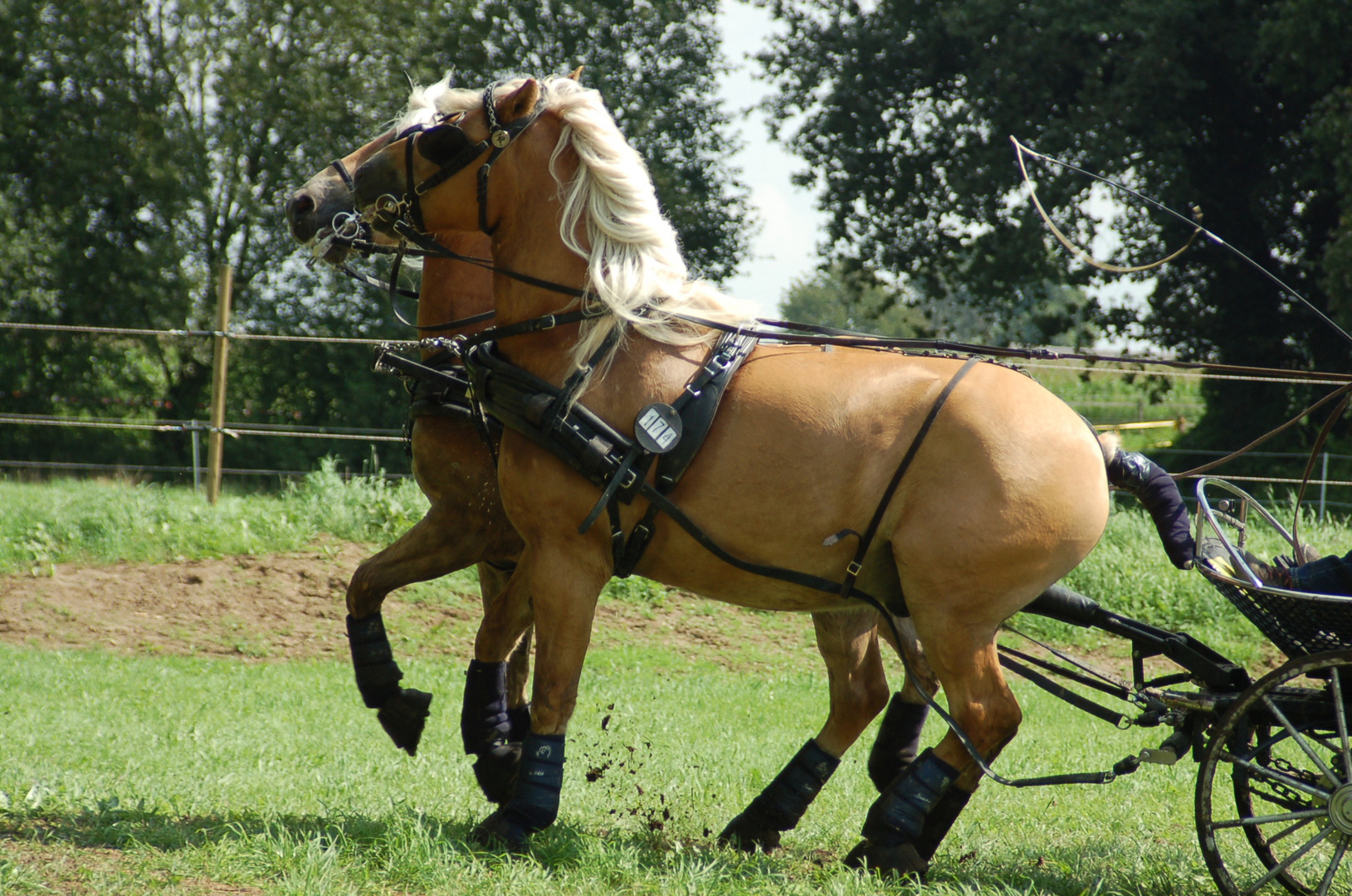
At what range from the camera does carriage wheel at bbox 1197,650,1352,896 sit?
319 cm

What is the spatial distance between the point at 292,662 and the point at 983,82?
1629 cm

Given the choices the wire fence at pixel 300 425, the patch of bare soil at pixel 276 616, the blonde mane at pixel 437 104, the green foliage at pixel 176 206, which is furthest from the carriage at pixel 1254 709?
the green foliage at pixel 176 206

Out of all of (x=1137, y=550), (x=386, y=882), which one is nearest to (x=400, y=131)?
(x=386, y=882)

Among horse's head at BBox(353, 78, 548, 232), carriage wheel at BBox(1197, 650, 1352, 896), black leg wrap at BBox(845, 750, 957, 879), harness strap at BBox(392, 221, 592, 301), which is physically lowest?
black leg wrap at BBox(845, 750, 957, 879)

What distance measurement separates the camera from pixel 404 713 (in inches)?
159

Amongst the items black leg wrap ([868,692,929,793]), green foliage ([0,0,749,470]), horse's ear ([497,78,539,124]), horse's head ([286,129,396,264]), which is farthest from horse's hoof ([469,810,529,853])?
green foliage ([0,0,749,470])

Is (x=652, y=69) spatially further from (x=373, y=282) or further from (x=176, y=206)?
(x=373, y=282)

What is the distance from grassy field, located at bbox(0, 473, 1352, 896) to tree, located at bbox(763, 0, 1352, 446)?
10.3 metres

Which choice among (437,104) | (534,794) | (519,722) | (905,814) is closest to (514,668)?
(519,722)

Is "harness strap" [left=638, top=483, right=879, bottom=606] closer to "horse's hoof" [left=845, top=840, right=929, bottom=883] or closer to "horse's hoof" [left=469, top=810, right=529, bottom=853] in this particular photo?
"horse's hoof" [left=845, top=840, right=929, bottom=883]

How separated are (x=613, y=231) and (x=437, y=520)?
1386 mm

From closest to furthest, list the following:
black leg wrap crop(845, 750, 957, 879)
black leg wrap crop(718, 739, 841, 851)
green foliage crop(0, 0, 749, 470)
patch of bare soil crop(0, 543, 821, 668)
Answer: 1. black leg wrap crop(845, 750, 957, 879)
2. black leg wrap crop(718, 739, 841, 851)
3. patch of bare soil crop(0, 543, 821, 668)
4. green foliage crop(0, 0, 749, 470)

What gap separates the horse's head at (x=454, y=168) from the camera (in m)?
3.55

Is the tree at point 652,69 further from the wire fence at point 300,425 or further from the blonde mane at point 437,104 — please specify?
the blonde mane at point 437,104
